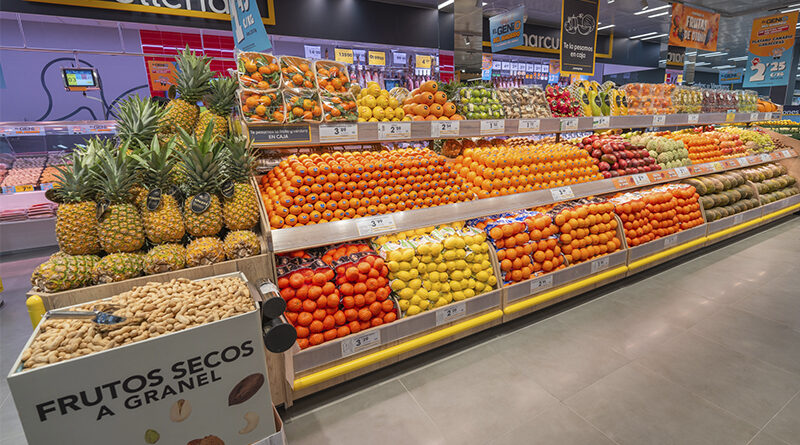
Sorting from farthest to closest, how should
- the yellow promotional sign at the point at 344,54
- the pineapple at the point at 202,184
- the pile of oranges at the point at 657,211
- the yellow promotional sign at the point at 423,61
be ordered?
the yellow promotional sign at the point at 423,61
the yellow promotional sign at the point at 344,54
the pile of oranges at the point at 657,211
the pineapple at the point at 202,184

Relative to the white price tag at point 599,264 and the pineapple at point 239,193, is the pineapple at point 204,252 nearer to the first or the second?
the pineapple at point 239,193

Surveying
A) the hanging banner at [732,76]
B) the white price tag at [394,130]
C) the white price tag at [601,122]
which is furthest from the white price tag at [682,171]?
the hanging banner at [732,76]

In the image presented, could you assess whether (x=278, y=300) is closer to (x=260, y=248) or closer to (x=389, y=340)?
(x=260, y=248)

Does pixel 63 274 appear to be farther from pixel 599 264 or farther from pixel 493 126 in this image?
pixel 599 264

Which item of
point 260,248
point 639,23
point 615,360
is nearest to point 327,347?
point 260,248

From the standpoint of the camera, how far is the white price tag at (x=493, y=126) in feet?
10.1

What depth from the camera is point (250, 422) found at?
139cm

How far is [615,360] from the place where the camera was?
8.12 feet

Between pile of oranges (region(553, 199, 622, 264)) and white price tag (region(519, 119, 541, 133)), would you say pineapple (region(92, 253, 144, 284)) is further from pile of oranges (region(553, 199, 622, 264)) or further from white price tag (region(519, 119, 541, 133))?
white price tag (region(519, 119, 541, 133))

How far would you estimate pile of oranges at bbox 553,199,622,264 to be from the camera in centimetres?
312

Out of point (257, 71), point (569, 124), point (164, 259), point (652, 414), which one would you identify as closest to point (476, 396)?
point (652, 414)

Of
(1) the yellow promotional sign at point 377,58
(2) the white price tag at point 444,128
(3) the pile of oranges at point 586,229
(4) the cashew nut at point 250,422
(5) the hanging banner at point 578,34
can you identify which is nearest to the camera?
(4) the cashew nut at point 250,422

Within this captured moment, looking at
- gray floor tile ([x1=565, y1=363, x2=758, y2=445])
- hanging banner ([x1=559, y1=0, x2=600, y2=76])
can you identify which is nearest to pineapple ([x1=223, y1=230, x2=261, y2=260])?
gray floor tile ([x1=565, y1=363, x2=758, y2=445])

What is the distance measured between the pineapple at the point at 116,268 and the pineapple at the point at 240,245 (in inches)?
15.0
